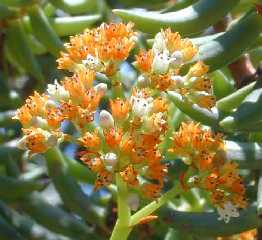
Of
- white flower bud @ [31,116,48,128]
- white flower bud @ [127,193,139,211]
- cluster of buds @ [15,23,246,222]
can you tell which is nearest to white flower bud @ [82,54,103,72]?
cluster of buds @ [15,23,246,222]

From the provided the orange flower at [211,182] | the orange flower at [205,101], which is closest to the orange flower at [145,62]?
the orange flower at [205,101]

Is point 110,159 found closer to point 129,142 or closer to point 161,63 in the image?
point 129,142

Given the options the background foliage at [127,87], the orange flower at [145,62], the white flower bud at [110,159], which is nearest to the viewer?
the white flower bud at [110,159]

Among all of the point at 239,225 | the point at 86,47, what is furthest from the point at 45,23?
the point at 239,225

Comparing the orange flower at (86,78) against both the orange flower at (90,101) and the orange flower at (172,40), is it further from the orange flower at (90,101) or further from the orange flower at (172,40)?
the orange flower at (172,40)

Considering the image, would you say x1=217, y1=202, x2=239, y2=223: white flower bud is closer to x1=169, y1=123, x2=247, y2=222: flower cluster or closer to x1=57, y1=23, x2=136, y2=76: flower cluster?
x1=169, y1=123, x2=247, y2=222: flower cluster

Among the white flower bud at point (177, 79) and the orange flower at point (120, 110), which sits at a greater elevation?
the orange flower at point (120, 110)

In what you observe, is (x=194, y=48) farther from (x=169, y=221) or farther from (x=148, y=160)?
(x=169, y=221)

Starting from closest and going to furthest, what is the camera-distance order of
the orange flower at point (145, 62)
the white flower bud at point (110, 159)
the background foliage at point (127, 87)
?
the white flower bud at point (110, 159)
the orange flower at point (145, 62)
the background foliage at point (127, 87)

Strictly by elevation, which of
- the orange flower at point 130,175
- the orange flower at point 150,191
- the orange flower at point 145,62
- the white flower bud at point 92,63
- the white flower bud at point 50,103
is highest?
the white flower bud at point 92,63
